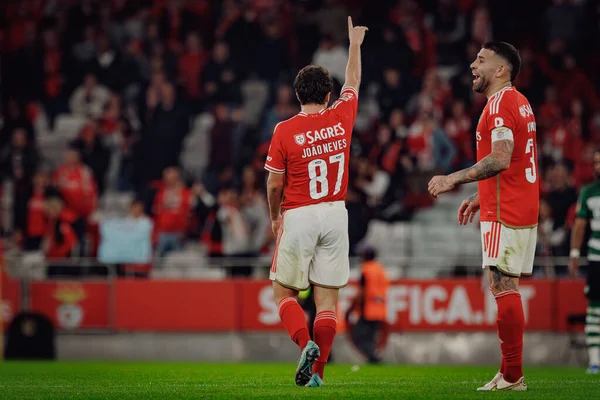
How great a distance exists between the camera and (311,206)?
27.9ft

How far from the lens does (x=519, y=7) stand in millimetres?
24453

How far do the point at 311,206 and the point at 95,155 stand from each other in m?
14.4

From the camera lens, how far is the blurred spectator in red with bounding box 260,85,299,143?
22.1 metres

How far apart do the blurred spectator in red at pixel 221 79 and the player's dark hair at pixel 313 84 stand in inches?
579

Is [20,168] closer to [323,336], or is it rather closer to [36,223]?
[36,223]

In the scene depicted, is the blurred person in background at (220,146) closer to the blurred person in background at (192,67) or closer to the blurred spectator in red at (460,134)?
the blurred person in background at (192,67)

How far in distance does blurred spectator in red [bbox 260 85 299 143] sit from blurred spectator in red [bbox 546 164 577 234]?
17.5 ft

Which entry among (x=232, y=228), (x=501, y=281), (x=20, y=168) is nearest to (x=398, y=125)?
(x=232, y=228)

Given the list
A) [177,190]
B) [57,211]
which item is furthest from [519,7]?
[57,211]

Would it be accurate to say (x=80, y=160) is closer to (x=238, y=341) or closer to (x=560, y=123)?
(x=238, y=341)

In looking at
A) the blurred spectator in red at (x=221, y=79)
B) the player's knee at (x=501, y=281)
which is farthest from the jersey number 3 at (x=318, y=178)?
the blurred spectator in red at (x=221, y=79)

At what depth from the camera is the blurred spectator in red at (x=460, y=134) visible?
21.1 metres

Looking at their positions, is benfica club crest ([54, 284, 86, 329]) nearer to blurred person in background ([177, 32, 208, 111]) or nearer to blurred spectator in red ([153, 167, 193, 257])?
blurred spectator in red ([153, 167, 193, 257])

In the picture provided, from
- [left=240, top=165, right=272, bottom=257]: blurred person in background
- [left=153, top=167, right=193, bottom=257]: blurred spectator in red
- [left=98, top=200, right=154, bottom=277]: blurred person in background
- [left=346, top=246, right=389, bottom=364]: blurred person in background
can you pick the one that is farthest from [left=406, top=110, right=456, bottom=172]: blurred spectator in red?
[left=98, top=200, right=154, bottom=277]: blurred person in background
